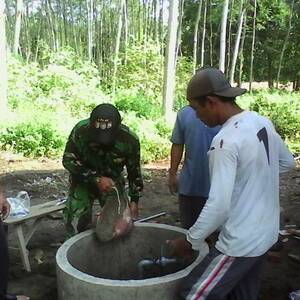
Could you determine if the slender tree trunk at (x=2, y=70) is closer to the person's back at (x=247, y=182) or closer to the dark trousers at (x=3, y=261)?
the dark trousers at (x=3, y=261)

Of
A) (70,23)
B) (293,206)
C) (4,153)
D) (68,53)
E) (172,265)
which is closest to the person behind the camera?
(172,265)

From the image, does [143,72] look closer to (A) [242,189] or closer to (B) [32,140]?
(B) [32,140]

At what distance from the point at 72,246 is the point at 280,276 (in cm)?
186

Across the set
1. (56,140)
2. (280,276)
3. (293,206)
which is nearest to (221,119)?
(280,276)

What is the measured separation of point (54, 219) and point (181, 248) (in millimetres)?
2984

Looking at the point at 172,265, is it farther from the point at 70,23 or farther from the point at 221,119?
the point at 70,23

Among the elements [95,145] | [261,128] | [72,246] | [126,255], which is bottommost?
[126,255]

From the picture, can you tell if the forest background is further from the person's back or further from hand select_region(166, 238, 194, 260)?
the person's back

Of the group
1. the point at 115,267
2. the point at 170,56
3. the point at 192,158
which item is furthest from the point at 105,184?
the point at 170,56

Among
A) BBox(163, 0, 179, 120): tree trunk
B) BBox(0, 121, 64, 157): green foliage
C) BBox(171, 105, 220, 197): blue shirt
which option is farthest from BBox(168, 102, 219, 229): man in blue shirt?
BBox(163, 0, 179, 120): tree trunk

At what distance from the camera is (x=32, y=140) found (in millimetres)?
8281

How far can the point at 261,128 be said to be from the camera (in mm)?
2027

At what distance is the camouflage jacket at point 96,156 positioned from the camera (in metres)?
3.16

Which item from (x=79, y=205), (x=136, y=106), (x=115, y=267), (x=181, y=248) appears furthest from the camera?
(x=136, y=106)
